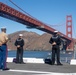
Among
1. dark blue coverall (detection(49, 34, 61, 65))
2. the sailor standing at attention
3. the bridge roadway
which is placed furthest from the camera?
dark blue coverall (detection(49, 34, 61, 65))

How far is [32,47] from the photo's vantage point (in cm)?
13775

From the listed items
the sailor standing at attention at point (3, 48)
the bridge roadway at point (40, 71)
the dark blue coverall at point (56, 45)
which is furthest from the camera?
the dark blue coverall at point (56, 45)

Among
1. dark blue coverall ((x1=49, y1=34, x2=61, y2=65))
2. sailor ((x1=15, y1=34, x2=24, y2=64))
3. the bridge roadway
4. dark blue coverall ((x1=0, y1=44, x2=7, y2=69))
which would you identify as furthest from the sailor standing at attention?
sailor ((x1=15, y1=34, x2=24, y2=64))

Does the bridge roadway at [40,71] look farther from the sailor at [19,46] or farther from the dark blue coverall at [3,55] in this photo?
the sailor at [19,46]

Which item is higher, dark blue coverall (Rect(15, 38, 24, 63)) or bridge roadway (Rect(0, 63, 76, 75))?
dark blue coverall (Rect(15, 38, 24, 63))

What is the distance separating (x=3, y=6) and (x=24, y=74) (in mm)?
29415

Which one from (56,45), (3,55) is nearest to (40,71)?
(3,55)

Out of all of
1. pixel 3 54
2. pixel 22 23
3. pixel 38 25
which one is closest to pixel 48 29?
pixel 38 25

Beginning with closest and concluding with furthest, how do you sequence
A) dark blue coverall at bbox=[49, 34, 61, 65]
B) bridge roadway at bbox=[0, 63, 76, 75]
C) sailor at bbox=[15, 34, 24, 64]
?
1. bridge roadway at bbox=[0, 63, 76, 75]
2. dark blue coverall at bbox=[49, 34, 61, 65]
3. sailor at bbox=[15, 34, 24, 64]

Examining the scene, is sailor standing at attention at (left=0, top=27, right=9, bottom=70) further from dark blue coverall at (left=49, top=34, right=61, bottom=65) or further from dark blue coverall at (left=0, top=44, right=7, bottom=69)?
dark blue coverall at (left=49, top=34, right=61, bottom=65)

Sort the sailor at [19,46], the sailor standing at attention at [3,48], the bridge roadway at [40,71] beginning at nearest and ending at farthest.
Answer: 1. the bridge roadway at [40,71]
2. the sailor standing at attention at [3,48]
3. the sailor at [19,46]

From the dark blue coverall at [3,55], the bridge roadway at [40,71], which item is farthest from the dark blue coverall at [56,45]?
the dark blue coverall at [3,55]

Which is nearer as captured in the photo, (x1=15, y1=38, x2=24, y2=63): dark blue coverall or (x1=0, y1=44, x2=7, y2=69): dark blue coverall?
(x1=0, y1=44, x2=7, y2=69): dark blue coverall

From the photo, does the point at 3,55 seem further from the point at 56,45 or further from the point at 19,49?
the point at 19,49
